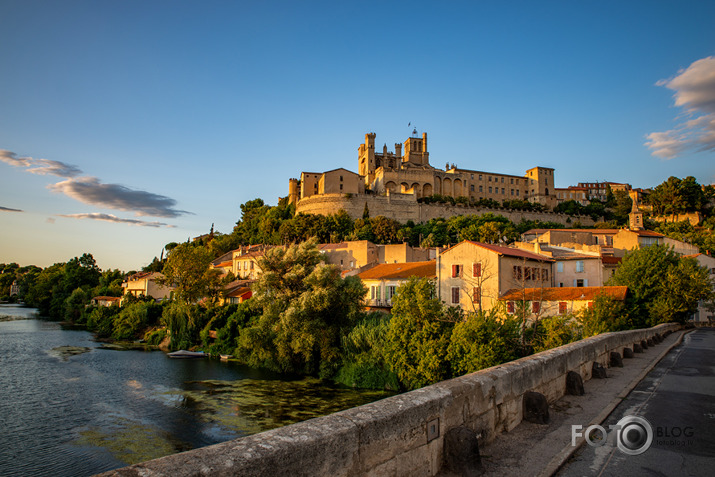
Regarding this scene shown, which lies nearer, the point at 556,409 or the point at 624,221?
the point at 556,409

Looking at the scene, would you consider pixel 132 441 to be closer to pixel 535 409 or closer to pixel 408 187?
pixel 535 409

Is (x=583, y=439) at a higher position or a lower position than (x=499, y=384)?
lower

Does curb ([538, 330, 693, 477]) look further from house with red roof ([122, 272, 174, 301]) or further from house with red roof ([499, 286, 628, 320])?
house with red roof ([122, 272, 174, 301])

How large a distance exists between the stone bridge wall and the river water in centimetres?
1463

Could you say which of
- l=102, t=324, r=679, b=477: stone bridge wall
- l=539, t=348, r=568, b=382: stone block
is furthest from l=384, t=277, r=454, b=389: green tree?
l=102, t=324, r=679, b=477: stone bridge wall

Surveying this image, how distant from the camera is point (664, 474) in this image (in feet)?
13.8

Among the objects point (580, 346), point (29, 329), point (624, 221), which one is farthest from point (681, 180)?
point (29, 329)

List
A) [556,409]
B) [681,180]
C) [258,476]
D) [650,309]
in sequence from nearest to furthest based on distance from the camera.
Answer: [258,476]
[556,409]
[650,309]
[681,180]

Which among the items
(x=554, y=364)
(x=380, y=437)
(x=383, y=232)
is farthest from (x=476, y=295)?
(x=383, y=232)

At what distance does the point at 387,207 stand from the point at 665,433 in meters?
82.3

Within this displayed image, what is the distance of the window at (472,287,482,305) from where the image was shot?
30094mm

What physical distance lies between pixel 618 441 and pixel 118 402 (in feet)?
79.6

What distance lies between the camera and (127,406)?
869 inches

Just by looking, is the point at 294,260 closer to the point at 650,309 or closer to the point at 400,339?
the point at 400,339
